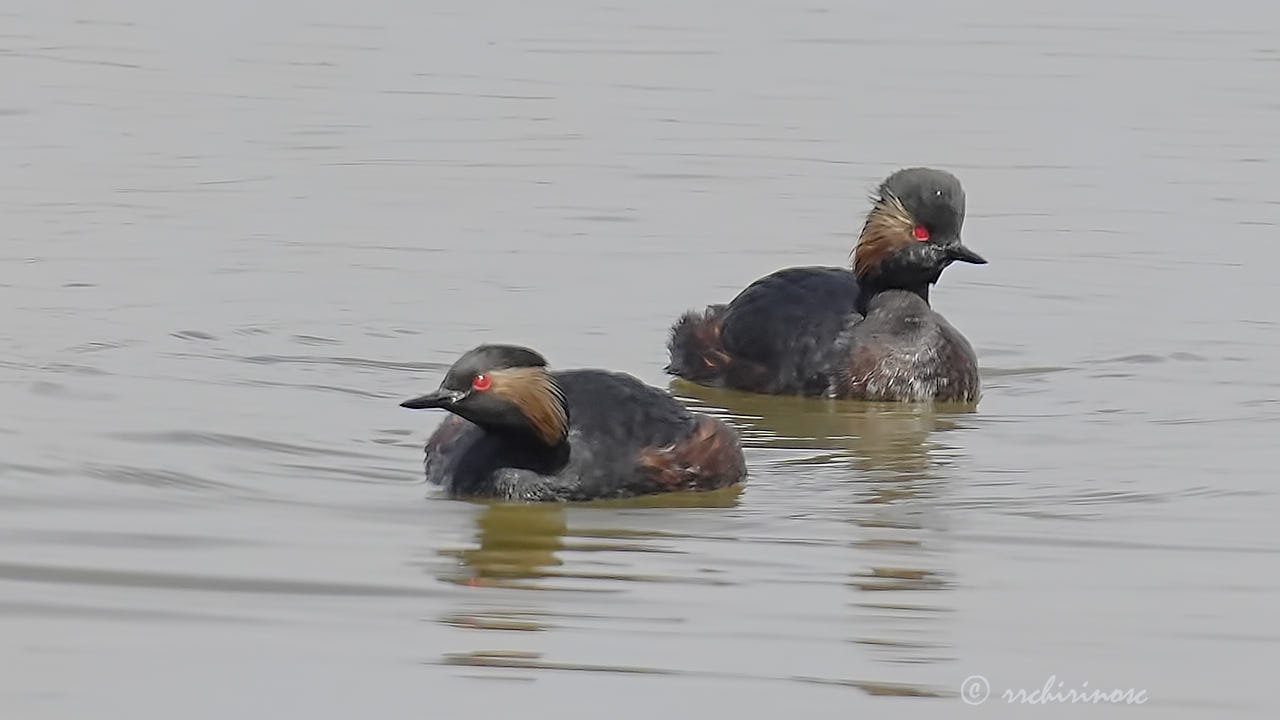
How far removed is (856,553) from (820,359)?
4044 mm

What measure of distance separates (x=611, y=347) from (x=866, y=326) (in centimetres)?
136

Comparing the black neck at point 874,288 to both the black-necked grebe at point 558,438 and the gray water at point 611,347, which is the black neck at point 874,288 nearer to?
the gray water at point 611,347

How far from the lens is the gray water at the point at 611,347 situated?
309 inches

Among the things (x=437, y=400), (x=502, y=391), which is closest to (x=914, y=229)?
(x=502, y=391)

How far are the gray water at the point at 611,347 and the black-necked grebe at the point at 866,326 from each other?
0.57ft

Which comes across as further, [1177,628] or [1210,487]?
[1210,487]

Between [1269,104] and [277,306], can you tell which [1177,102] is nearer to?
[1269,104]

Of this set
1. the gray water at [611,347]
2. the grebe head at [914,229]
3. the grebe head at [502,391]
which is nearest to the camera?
the gray water at [611,347]

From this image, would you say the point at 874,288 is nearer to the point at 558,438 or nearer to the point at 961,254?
the point at 961,254

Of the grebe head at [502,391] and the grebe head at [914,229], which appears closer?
the grebe head at [502,391]

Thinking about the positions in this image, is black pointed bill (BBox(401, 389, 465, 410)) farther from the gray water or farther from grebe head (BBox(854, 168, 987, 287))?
grebe head (BBox(854, 168, 987, 287))

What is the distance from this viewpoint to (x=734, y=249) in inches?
651

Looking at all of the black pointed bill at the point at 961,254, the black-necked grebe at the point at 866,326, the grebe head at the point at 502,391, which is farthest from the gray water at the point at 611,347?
the black pointed bill at the point at 961,254

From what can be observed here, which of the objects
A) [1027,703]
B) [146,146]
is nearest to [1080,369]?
[1027,703]
